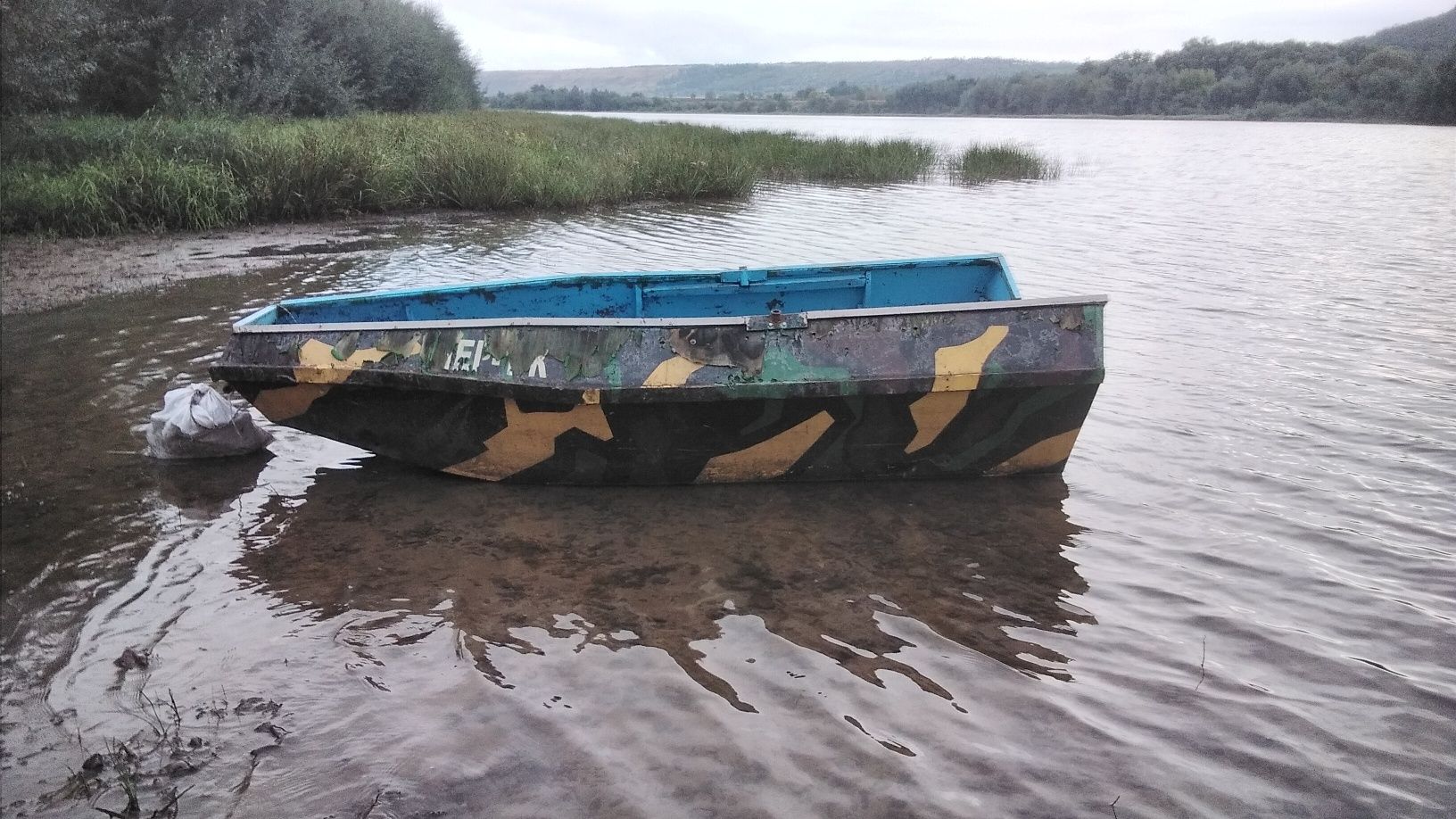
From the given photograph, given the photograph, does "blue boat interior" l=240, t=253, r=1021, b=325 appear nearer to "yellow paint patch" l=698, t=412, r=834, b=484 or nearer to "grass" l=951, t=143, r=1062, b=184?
"yellow paint patch" l=698, t=412, r=834, b=484

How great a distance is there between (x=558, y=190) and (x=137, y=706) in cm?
1286

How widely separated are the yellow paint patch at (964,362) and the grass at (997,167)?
55.9 feet

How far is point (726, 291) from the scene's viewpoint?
5.97 m

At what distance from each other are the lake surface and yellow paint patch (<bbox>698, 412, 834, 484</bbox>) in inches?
4.2

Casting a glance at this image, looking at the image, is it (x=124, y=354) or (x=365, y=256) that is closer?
(x=124, y=354)

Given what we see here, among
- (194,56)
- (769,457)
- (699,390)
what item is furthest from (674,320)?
(194,56)

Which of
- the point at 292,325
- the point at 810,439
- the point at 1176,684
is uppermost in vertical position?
the point at 292,325

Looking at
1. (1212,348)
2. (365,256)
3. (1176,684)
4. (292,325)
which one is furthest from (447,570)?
(365,256)

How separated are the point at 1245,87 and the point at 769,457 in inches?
3263

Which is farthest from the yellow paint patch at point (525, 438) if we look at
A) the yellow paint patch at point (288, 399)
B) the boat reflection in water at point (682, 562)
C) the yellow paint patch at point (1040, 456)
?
the yellow paint patch at point (1040, 456)

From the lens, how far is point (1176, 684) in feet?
10.7

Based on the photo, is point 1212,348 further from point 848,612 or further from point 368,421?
point 368,421

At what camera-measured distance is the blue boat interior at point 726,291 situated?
5.76 meters

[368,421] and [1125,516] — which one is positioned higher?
[368,421]
